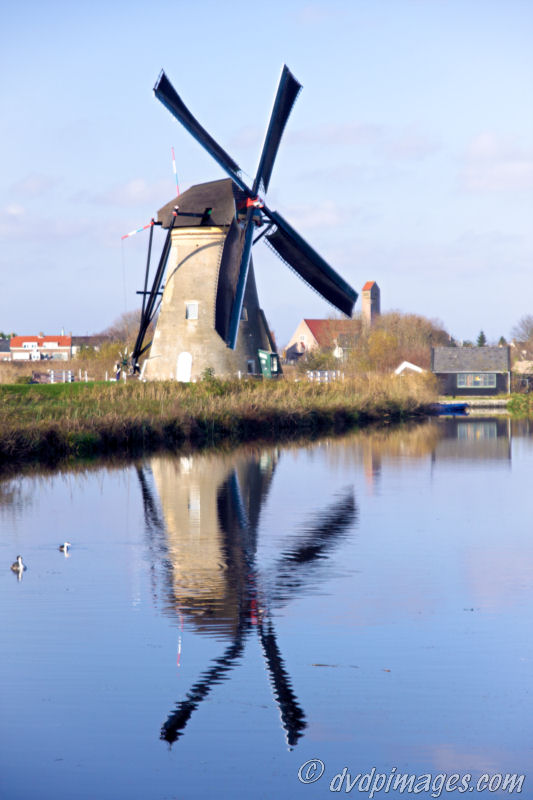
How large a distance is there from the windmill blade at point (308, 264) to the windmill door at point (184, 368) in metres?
4.61

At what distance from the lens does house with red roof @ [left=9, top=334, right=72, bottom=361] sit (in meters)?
112

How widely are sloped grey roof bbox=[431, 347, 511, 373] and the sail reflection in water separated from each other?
49.8 metres

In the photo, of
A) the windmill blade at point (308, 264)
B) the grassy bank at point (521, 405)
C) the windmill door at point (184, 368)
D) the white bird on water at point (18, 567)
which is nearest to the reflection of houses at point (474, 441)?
the windmill blade at point (308, 264)

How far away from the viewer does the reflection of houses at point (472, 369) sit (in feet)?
215

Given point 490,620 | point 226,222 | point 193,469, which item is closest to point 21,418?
point 193,469

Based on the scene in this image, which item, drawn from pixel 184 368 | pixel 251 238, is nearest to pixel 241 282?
pixel 251 238

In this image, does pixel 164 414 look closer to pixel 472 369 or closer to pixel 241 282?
pixel 241 282

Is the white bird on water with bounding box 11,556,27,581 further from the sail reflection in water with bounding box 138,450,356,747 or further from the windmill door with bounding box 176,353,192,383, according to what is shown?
the windmill door with bounding box 176,353,192,383

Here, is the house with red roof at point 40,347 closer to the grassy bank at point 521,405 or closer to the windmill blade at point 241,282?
the grassy bank at point 521,405

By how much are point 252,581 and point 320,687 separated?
9.80ft

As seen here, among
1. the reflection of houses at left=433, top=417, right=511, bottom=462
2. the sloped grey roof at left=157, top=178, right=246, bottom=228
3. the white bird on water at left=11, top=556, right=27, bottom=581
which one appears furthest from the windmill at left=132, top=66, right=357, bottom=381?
the white bird on water at left=11, top=556, right=27, bottom=581

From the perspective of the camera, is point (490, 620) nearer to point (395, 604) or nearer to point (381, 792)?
point (395, 604)

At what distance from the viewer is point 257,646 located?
6.61 meters

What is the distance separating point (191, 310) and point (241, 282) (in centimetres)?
188
